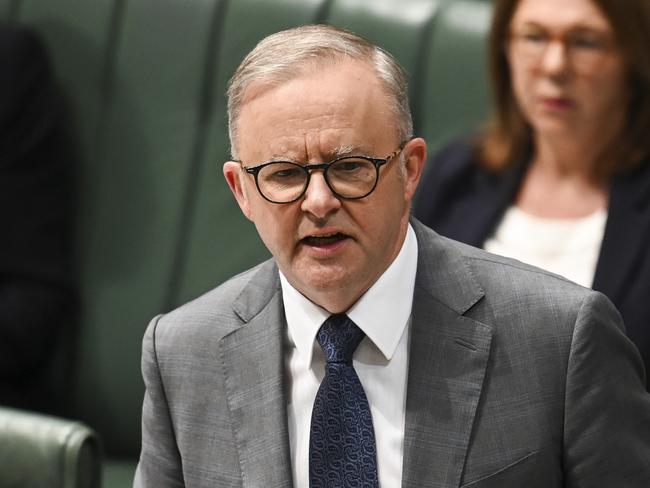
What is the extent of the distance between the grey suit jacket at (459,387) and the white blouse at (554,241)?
68 centimetres

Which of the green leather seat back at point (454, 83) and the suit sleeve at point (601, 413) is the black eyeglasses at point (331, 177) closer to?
the suit sleeve at point (601, 413)

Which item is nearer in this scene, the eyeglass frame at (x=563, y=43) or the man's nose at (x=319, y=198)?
the man's nose at (x=319, y=198)

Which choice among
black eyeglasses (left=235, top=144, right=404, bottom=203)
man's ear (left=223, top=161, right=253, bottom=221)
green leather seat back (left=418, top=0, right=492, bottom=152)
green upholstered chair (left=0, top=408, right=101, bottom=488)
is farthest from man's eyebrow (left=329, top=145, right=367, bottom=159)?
green leather seat back (left=418, top=0, right=492, bottom=152)

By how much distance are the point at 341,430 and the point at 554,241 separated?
87cm

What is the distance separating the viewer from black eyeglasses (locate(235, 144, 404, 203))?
1.22 m

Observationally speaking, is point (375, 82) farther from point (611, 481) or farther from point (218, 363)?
point (611, 481)

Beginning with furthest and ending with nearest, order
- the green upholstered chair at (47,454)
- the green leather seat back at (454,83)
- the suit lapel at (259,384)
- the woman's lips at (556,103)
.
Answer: the green leather seat back at (454,83), the woman's lips at (556,103), the green upholstered chair at (47,454), the suit lapel at (259,384)

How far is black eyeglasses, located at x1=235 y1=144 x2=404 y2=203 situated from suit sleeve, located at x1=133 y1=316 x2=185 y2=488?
28 centimetres

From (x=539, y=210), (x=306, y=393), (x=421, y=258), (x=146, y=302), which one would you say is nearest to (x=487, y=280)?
(x=421, y=258)

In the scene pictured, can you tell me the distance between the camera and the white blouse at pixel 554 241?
6.60 feet

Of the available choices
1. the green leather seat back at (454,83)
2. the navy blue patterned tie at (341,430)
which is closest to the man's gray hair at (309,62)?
the navy blue patterned tie at (341,430)

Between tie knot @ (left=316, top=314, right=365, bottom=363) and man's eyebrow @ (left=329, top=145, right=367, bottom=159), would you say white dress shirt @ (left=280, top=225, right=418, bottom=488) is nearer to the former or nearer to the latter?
tie knot @ (left=316, top=314, right=365, bottom=363)

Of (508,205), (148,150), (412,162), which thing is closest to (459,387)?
(412,162)

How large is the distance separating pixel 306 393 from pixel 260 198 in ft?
0.73
